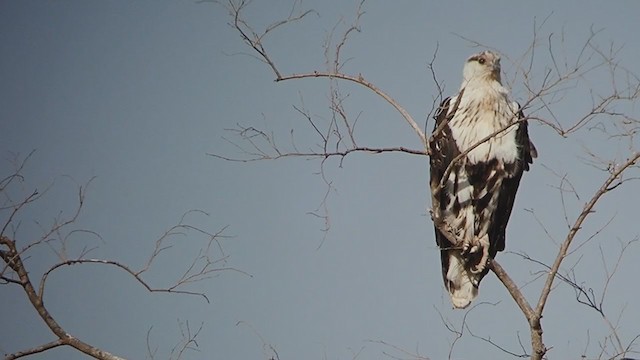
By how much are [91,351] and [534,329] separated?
2.33m

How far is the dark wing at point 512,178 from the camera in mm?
6230

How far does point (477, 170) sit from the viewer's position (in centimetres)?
622

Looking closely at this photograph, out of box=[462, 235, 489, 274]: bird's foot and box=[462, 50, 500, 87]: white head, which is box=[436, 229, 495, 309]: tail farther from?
box=[462, 50, 500, 87]: white head

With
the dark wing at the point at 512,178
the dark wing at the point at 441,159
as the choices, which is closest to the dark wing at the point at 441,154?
the dark wing at the point at 441,159

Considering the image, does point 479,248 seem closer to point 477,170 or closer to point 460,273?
point 460,273

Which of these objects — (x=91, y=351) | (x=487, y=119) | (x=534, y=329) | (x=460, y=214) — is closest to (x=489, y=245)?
(x=460, y=214)

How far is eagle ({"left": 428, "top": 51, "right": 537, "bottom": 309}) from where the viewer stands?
20.2 ft

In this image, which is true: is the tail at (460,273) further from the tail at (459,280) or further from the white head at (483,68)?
the white head at (483,68)

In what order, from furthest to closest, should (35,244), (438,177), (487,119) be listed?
(487,119) < (438,177) < (35,244)

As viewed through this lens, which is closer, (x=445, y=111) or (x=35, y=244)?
(x=35, y=244)

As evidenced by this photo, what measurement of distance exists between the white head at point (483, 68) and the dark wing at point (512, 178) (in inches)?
19.1

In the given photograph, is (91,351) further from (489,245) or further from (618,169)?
(489,245)

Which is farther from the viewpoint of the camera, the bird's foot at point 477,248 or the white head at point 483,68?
the white head at point 483,68

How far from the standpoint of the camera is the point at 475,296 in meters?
6.55
